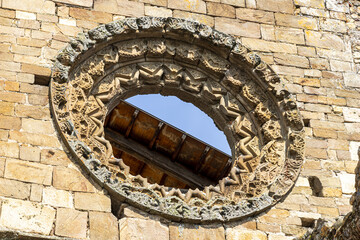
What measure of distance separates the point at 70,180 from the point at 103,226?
62 centimetres

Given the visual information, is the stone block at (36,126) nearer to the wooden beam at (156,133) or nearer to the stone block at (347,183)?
the stone block at (347,183)

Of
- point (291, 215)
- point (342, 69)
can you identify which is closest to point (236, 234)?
point (291, 215)

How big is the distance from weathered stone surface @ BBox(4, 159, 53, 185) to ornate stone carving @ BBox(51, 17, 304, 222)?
39 cm

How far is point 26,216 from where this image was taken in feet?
27.0

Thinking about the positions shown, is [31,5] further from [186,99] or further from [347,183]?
[347,183]

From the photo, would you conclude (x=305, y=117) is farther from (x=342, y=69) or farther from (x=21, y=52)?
(x=21, y=52)

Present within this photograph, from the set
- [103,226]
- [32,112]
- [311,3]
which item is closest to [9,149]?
[32,112]

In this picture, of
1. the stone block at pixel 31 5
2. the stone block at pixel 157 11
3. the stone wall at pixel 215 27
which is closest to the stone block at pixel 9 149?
the stone wall at pixel 215 27

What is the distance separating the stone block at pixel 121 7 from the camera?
1042 centimetres

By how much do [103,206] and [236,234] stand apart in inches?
54.3

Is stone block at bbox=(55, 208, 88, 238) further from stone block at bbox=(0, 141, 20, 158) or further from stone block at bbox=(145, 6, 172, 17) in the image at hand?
stone block at bbox=(145, 6, 172, 17)

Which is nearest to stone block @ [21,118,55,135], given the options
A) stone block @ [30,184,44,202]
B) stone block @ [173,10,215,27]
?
stone block @ [30,184,44,202]

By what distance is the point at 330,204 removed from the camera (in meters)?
9.48

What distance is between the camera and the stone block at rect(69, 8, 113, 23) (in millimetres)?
10231
